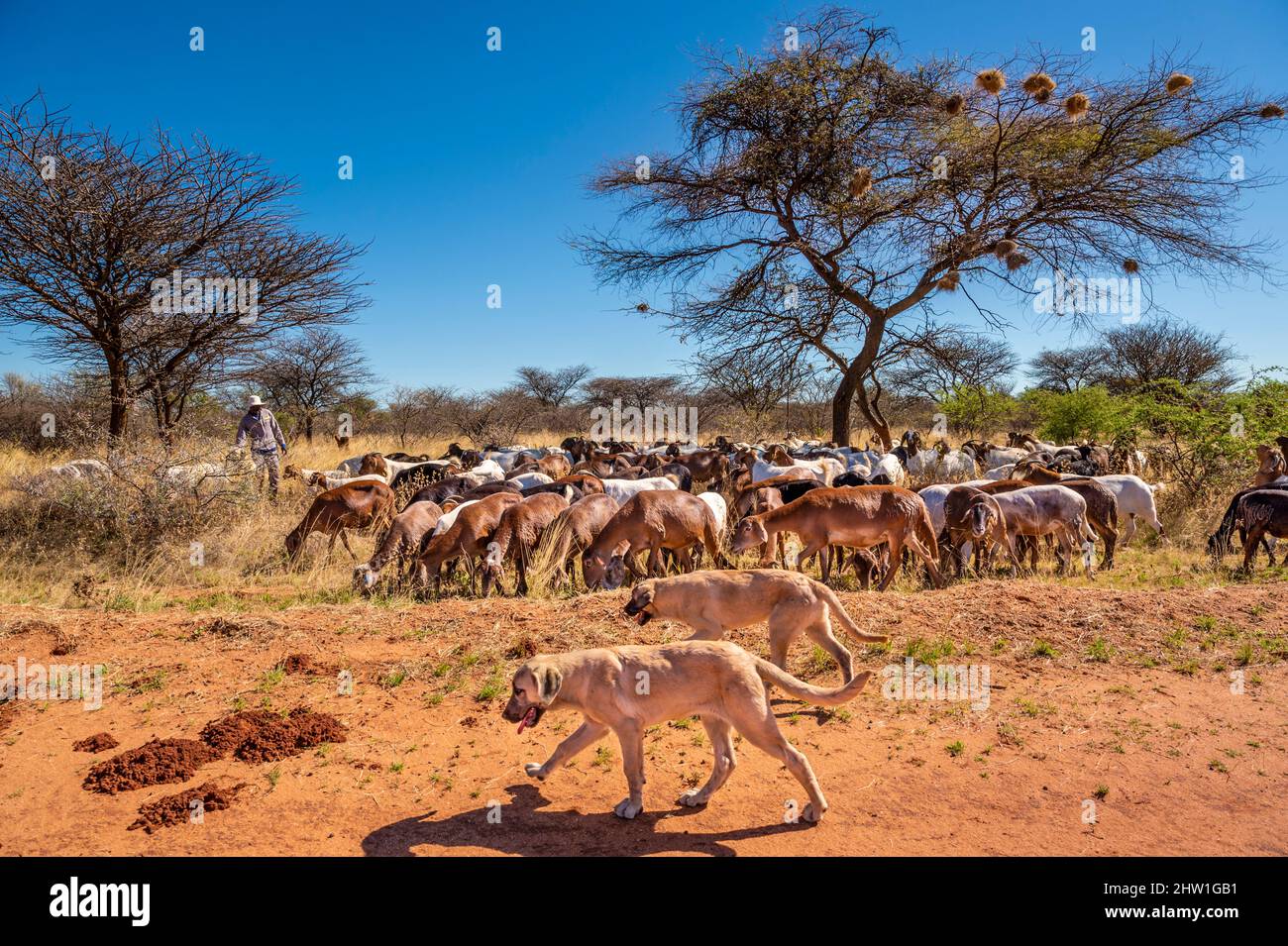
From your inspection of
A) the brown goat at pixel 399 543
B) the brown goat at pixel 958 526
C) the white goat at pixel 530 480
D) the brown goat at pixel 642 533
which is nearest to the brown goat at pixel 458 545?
the brown goat at pixel 399 543

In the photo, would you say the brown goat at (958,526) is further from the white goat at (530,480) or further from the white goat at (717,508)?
the white goat at (530,480)

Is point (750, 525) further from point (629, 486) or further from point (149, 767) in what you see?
point (149, 767)

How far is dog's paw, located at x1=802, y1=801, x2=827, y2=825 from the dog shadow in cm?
4

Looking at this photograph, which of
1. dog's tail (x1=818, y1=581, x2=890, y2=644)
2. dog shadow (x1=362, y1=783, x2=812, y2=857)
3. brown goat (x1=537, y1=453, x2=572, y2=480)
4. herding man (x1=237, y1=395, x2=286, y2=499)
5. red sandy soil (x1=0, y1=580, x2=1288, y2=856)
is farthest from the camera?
brown goat (x1=537, y1=453, x2=572, y2=480)

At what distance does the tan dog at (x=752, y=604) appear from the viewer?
5.66m

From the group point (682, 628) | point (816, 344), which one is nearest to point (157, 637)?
point (682, 628)

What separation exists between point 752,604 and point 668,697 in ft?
5.64

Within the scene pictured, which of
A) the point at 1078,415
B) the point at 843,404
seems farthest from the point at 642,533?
the point at 1078,415

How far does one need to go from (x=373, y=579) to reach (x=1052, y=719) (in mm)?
7306

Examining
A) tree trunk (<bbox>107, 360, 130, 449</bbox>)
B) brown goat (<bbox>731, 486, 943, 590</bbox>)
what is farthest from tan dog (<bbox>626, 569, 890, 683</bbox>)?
tree trunk (<bbox>107, 360, 130, 449</bbox>)

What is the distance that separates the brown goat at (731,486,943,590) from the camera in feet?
30.2

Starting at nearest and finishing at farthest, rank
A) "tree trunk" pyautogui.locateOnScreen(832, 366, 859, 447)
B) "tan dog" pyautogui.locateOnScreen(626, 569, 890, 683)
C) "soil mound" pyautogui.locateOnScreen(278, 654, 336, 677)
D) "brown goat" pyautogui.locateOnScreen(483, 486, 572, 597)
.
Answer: "tan dog" pyautogui.locateOnScreen(626, 569, 890, 683), "soil mound" pyautogui.locateOnScreen(278, 654, 336, 677), "brown goat" pyautogui.locateOnScreen(483, 486, 572, 597), "tree trunk" pyautogui.locateOnScreen(832, 366, 859, 447)

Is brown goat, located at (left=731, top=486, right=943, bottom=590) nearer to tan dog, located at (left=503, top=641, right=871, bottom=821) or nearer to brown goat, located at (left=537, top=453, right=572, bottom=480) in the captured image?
tan dog, located at (left=503, top=641, right=871, bottom=821)
